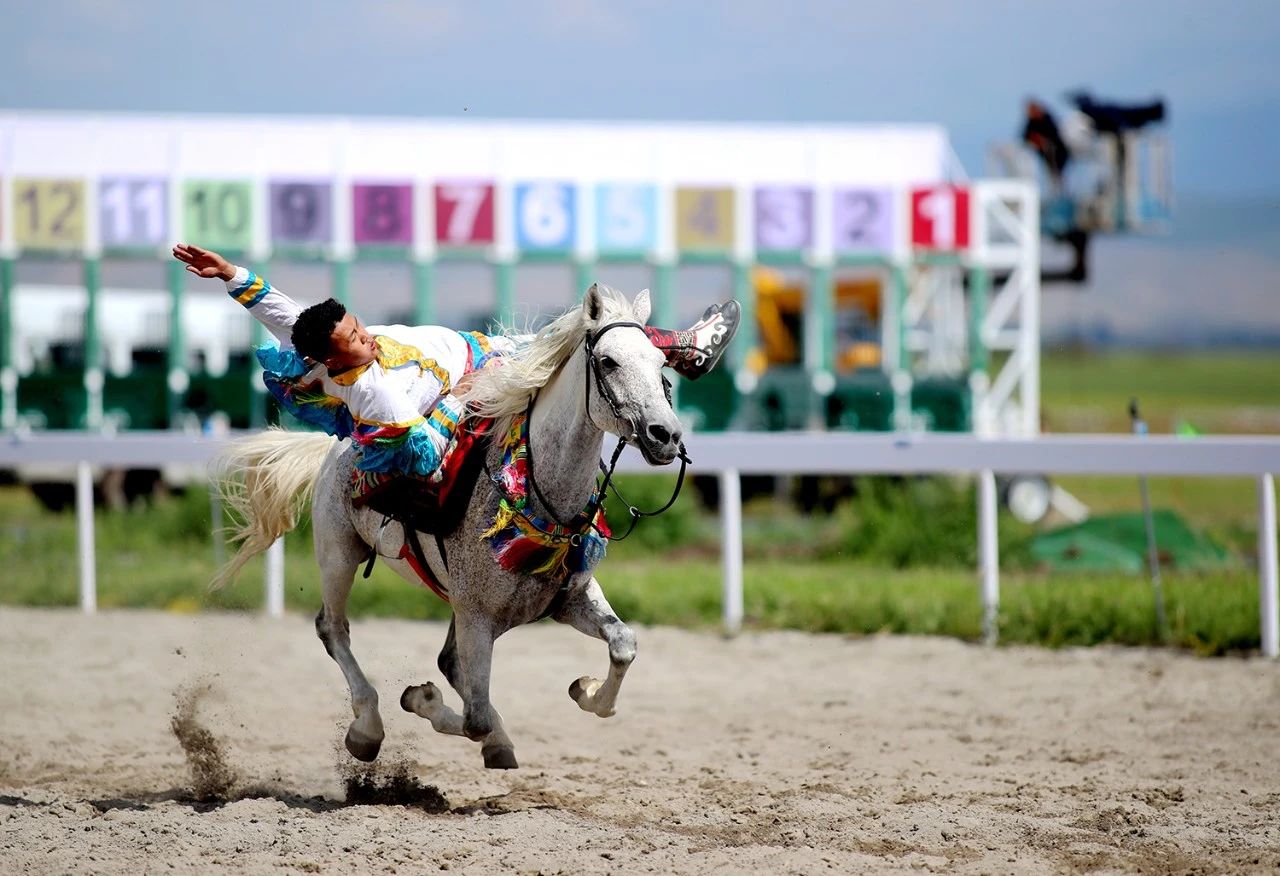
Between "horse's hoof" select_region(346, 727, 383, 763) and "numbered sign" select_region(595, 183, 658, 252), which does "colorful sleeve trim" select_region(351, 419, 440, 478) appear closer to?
"horse's hoof" select_region(346, 727, 383, 763)

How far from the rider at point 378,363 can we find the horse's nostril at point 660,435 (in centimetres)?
45

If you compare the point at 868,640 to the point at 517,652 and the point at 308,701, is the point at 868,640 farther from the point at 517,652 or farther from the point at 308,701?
the point at 308,701

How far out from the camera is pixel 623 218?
15.9 metres

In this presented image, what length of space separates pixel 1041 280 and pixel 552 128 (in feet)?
26.9

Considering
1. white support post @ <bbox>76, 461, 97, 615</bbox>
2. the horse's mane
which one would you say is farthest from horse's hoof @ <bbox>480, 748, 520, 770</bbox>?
white support post @ <bbox>76, 461, 97, 615</bbox>

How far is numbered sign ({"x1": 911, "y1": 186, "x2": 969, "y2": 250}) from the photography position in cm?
1595

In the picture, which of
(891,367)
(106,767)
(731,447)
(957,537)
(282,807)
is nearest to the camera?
(282,807)

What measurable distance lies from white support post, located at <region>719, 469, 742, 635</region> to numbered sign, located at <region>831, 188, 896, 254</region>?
7958mm

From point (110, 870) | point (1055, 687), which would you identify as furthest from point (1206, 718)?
point (110, 870)

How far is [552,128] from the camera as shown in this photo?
16.2 m

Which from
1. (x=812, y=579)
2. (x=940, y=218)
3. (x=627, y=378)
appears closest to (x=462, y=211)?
(x=940, y=218)

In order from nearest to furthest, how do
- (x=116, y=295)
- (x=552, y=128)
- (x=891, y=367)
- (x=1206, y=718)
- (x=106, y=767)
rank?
(x=106, y=767), (x=1206, y=718), (x=552, y=128), (x=891, y=367), (x=116, y=295)

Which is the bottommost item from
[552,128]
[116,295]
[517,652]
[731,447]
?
[517,652]

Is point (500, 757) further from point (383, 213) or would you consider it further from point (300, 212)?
point (300, 212)
